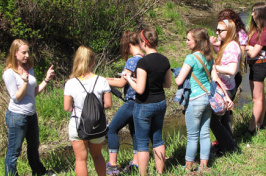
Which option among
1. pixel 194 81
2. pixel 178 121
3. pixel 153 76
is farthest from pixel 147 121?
pixel 178 121

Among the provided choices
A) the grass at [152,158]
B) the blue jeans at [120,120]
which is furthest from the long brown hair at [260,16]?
the blue jeans at [120,120]

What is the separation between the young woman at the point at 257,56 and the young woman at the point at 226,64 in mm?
614

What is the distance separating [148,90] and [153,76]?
16 centimetres

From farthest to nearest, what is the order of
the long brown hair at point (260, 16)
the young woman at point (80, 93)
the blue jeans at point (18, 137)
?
1. the long brown hair at point (260, 16)
2. the blue jeans at point (18, 137)
3. the young woman at point (80, 93)

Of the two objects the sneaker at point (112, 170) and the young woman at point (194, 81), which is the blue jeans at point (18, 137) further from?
the young woman at point (194, 81)

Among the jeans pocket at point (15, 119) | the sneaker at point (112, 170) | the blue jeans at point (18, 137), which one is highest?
the jeans pocket at point (15, 119)

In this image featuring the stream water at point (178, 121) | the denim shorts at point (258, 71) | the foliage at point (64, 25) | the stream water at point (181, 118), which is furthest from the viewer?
the foliage at point (64, 25)

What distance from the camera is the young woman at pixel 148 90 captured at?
10.5ft

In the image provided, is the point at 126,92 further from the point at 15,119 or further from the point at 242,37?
the point at 242,37

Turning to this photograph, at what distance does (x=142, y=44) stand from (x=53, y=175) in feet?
6.06

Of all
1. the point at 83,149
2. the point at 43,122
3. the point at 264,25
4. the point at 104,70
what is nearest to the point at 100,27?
the point at 104,70

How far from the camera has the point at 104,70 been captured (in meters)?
8.09

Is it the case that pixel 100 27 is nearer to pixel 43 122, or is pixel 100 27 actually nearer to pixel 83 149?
pixel 43 122

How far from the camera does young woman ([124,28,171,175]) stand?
10.5 feet
